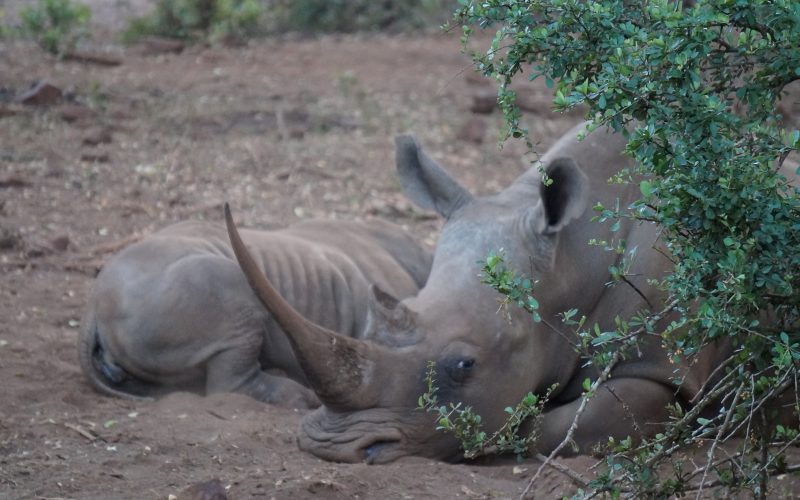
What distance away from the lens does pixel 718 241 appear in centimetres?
323

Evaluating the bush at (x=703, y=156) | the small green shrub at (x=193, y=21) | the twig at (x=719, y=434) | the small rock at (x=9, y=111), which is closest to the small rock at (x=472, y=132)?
the small rock at (x=9, y=111)

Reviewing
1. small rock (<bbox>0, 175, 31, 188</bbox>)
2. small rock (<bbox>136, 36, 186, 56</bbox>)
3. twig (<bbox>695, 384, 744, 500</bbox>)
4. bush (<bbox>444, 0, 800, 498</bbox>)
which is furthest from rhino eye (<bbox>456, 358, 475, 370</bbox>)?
small rock (<bbox>136, 36, 186, 56</bbox>)

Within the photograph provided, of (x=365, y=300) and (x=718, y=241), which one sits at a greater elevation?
(x=718, y=241)

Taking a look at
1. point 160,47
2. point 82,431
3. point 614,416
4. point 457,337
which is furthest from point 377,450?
point 160,47

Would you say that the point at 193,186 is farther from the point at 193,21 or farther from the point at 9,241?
the point at 193,21

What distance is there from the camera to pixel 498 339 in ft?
15.9

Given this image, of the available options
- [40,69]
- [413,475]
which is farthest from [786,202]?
[40,69]

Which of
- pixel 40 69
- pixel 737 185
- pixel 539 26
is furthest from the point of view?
pixel 40 69

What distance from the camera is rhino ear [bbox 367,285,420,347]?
4.74 metres

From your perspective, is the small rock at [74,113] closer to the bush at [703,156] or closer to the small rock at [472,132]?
the small rock at [472,132]

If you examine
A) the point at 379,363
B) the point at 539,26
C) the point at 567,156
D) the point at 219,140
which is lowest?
the point at 219,140

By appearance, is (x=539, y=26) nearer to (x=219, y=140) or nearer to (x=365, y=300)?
(x=365, y=300)

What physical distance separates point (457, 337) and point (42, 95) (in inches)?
243

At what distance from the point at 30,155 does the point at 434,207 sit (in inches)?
166
